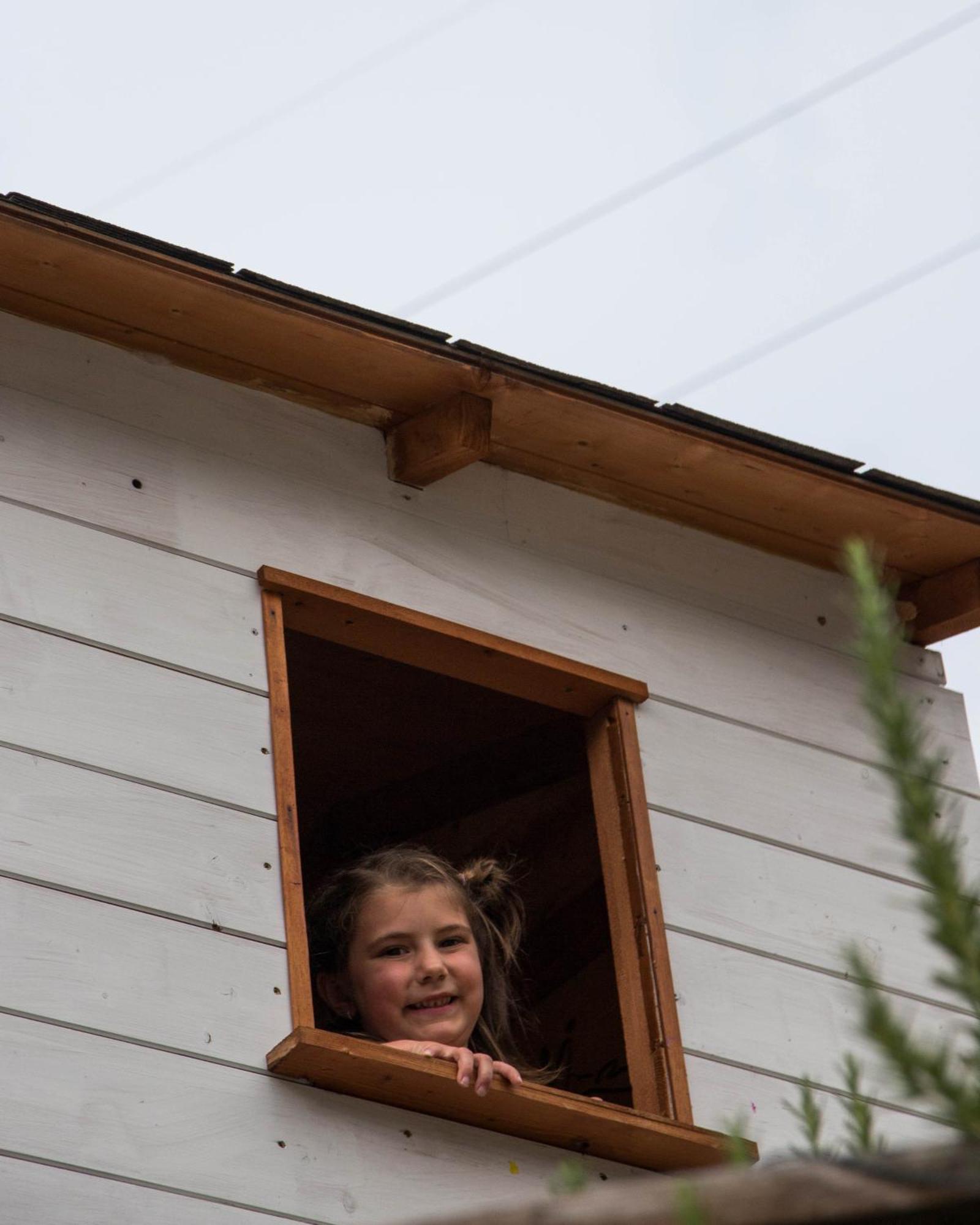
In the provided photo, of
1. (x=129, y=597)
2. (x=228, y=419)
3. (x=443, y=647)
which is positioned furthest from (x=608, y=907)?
(x=228, y=419)

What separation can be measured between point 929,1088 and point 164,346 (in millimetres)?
3589

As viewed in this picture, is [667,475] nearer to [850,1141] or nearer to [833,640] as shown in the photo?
[833,640]

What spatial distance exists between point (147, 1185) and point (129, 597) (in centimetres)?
130

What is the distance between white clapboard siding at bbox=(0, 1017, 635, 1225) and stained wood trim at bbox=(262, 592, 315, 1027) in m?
0.22

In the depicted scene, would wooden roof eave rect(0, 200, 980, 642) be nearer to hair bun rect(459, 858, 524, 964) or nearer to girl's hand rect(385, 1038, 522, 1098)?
hair bun rect(459, 858, 524, 964)

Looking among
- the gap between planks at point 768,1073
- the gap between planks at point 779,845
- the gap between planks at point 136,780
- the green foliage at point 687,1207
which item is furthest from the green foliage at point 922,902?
the gap between planks at point 779,845

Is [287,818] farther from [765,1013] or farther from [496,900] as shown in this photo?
[496,900]

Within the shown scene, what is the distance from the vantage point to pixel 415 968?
5.21 metres

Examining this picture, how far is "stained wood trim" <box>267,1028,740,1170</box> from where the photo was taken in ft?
13.2

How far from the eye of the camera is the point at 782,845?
5.18 m

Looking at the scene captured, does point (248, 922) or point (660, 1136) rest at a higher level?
point (248, 922)

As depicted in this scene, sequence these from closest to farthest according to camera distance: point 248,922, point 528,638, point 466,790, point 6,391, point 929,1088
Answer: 1. point 929,1088
2. point 248,922
3. point 6,391
4. point 528,638
5. point 466,790

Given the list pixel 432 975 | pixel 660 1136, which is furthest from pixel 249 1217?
pixel 432 975

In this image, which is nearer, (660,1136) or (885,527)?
(660,1136)
